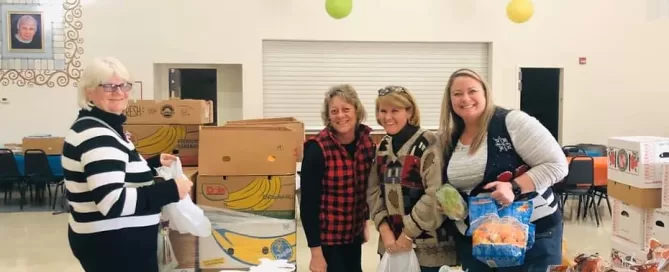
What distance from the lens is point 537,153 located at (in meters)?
1.98

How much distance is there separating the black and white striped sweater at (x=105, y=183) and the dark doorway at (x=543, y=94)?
8.02 metres

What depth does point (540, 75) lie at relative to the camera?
9234 mm

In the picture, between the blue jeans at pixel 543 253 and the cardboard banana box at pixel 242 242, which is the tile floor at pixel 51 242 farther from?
the blue jeans at pixel 543 253

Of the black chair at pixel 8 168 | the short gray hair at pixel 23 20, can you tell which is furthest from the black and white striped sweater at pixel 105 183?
the short gray hair at pixel 23 20

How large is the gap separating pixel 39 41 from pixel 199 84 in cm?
237

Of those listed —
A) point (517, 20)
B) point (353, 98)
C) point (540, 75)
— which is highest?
point (517, 20)

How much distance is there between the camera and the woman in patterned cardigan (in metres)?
2.20

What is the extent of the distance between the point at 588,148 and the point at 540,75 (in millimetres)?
1698

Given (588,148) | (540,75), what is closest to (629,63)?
(540,75)

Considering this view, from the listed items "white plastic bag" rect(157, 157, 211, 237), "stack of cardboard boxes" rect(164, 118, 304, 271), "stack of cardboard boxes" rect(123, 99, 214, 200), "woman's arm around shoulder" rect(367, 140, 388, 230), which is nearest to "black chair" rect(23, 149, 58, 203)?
"stack of cardboard boxes" rect(123, 99, 214, 200)

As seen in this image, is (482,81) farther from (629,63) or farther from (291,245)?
(629,63)

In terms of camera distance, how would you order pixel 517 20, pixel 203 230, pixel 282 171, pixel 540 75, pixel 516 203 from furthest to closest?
pixel 540 75, pixel 517 20, pixel 282 171, pixel 203 230, pixel 516 203

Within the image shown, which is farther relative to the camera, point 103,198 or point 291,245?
point 291,245

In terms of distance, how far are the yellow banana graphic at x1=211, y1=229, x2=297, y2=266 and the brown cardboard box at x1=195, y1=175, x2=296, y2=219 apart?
0.12m
